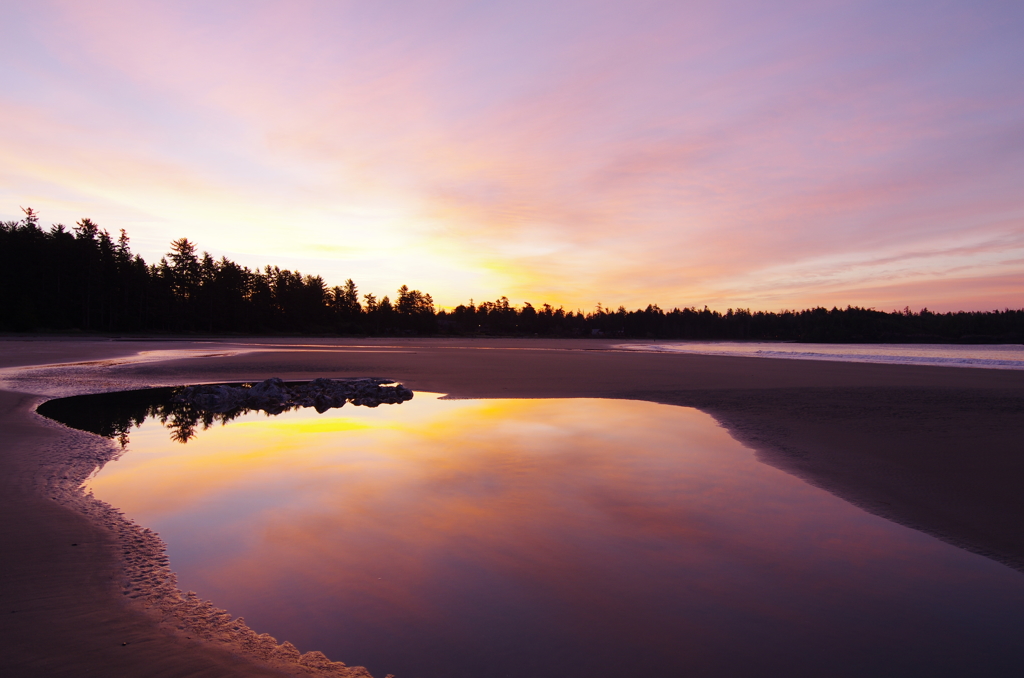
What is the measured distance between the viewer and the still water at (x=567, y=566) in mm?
3281

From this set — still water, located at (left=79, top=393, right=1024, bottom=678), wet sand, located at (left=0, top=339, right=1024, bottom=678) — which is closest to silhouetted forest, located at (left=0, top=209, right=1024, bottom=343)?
wet sand, located at (left=0, top=339, right=1024, bottom=678)

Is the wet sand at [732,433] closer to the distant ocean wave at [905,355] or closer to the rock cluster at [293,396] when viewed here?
the rock cluster at [293,396]

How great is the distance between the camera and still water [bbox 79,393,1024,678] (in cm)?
328

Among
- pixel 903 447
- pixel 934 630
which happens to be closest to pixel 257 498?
pixel 934 630

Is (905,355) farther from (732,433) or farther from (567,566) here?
(567,566)

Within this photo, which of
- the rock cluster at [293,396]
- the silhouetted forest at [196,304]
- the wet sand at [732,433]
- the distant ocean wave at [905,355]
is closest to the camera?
the wet sand at [732,433]

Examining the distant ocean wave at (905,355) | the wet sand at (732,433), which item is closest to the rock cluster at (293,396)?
the wet sand at (732,433)

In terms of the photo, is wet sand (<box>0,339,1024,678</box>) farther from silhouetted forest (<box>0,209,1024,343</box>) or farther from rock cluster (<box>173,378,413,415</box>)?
silhouetted forest (<box>0,209,1024,343</box>)

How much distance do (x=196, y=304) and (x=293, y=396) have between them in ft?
328

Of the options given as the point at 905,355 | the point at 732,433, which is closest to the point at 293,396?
the point at 732,433

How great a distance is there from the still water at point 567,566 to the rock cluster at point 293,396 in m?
5.72

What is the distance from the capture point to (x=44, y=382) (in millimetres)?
17906

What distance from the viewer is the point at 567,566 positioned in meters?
4.51

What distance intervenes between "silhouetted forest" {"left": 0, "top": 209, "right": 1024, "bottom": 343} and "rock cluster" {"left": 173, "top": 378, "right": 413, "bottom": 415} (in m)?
75.0
